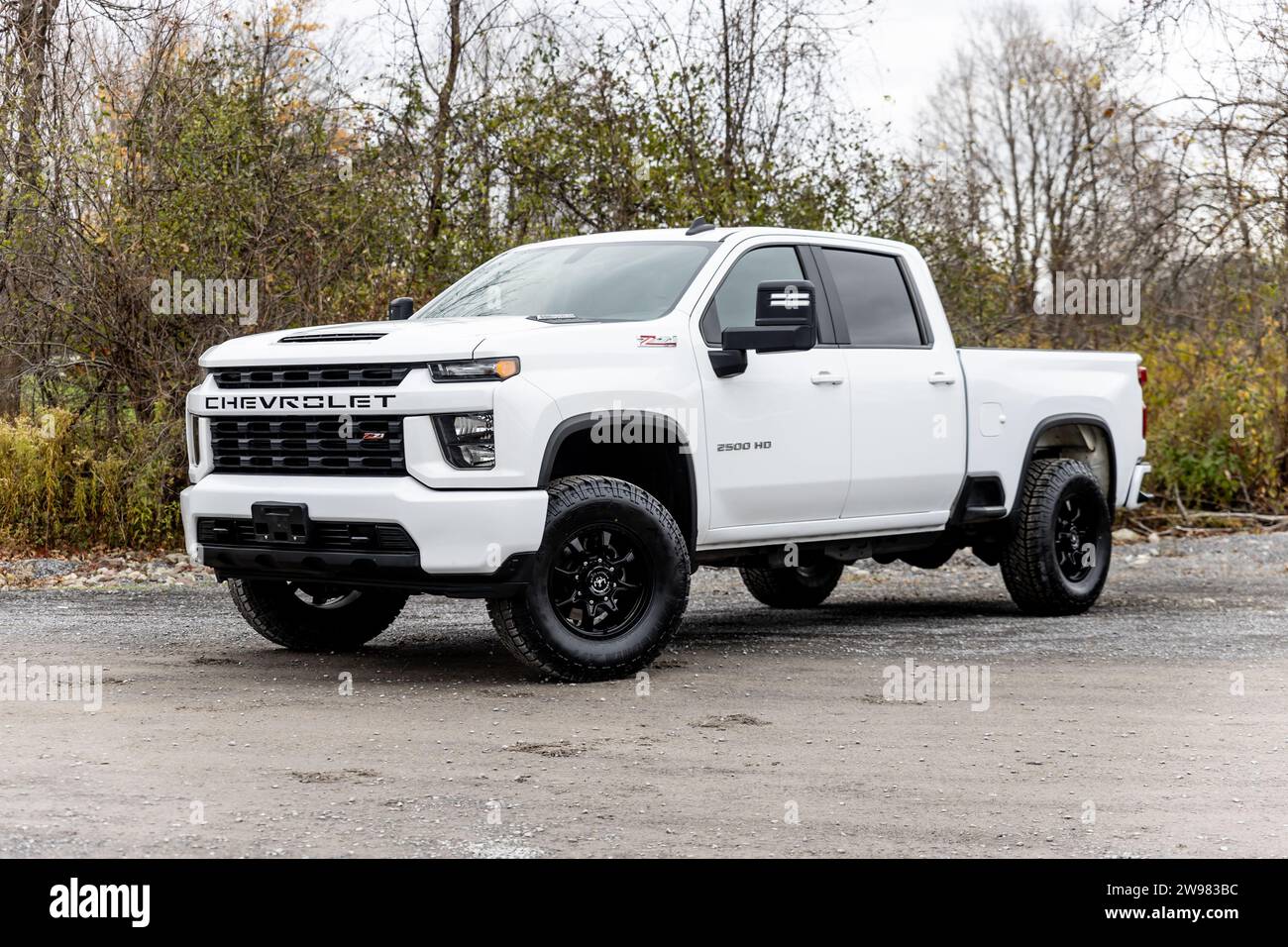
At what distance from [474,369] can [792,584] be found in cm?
475

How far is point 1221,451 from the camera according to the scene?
1631 cm

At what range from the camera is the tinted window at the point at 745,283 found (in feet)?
26.2

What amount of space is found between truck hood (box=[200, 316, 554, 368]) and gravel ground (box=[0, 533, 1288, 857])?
1474 mm

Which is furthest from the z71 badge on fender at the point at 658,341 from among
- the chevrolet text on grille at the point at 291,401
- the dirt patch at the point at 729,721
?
the dirt patch at the point at 729,721

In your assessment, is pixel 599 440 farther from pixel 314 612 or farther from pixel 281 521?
pixel 314 612

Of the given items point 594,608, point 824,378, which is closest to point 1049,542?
point 824,378

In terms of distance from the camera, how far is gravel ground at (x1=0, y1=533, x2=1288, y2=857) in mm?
4824

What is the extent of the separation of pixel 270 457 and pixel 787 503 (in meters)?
2.56

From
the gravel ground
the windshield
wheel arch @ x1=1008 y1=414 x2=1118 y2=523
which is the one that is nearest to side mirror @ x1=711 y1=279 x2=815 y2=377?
the windshield

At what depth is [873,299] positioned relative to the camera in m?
9.13

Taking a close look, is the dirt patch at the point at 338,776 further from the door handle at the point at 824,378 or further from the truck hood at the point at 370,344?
the door handle at the point at 824,378

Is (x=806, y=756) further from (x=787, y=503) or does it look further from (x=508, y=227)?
(x=508, y=227)

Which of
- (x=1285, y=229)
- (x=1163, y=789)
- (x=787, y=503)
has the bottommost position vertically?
(x=1163, y=789)
